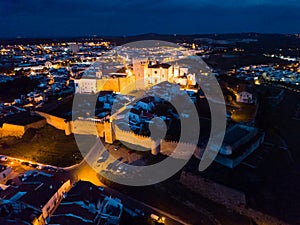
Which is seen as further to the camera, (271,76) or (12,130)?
(271,76)

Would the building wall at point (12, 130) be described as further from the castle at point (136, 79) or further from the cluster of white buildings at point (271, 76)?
the cluster of white buildings at point (271, 76)

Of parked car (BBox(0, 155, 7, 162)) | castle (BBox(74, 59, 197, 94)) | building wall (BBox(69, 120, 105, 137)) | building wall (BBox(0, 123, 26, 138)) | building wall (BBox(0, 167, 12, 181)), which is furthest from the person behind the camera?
castle (BBox(74, 59, 197, 94))

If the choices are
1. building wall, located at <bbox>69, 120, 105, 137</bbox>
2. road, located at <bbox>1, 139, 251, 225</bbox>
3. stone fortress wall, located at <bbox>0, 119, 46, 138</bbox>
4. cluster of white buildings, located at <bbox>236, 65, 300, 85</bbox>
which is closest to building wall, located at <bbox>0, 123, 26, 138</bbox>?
stone fortress wall, located at <bbox>0, 119, 46, 138</bbox>

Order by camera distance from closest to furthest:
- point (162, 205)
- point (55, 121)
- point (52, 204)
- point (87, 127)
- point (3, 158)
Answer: point (52, 204) → point (162, 205) → point (3, 158) → point (87, 127) → point (55, 121)

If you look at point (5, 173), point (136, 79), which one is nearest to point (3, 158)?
point (5, 173)

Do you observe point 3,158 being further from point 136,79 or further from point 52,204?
point 136,79

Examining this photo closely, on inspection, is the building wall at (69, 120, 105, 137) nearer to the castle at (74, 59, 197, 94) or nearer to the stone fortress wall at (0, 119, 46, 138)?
the stone fortress wall at (0, 119, 46, 138)

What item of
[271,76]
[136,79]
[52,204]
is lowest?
[271,76]

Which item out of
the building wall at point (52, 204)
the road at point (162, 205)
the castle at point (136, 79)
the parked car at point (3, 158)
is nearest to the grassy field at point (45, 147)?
the parked car at point (3, 158)

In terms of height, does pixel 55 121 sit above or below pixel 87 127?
Result: below
